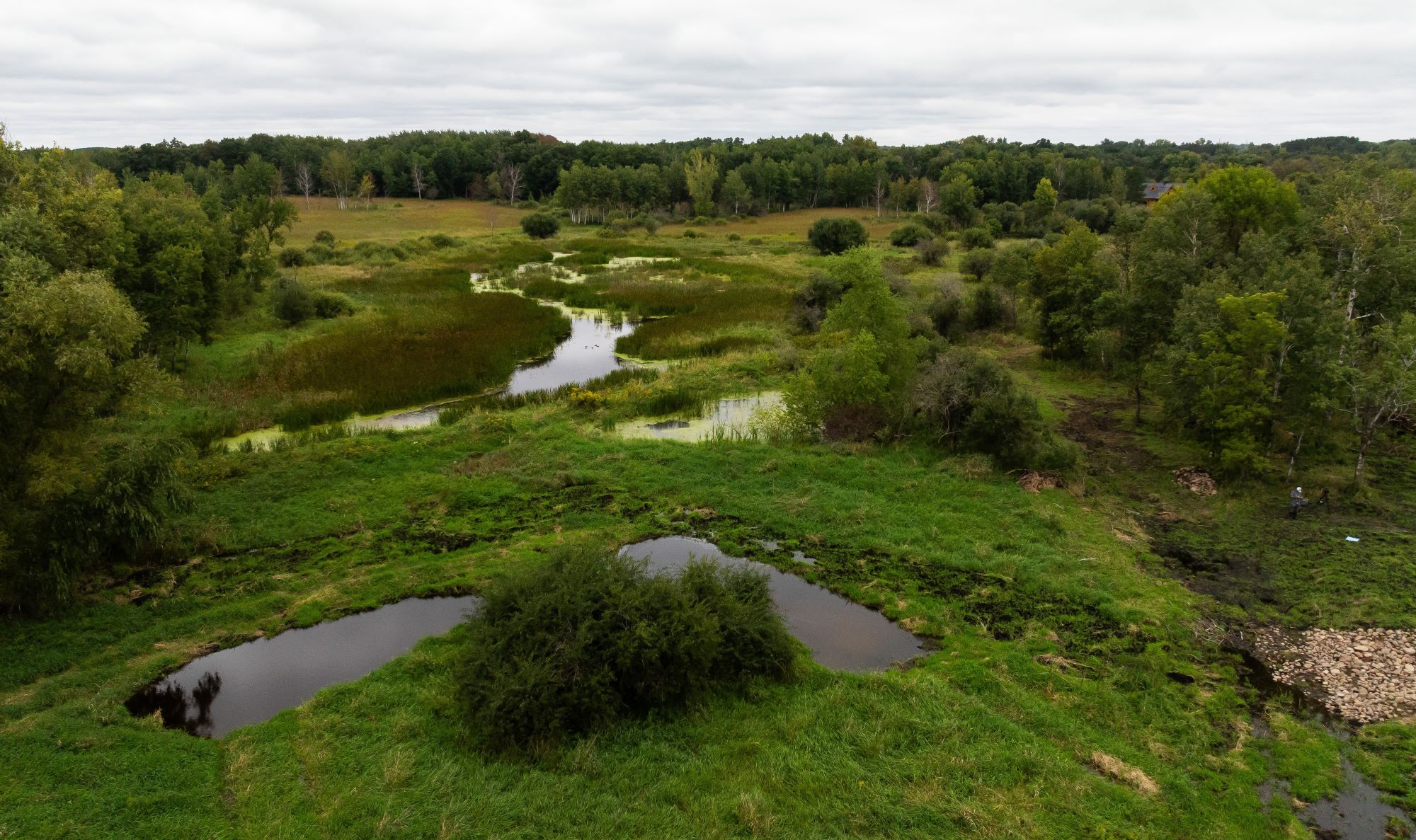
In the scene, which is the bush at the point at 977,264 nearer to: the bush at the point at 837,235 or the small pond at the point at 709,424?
the bush at the point at 837,235

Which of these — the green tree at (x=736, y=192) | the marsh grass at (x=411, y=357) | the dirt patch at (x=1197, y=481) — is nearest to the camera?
the dirt patch at (x=1197, y=481)

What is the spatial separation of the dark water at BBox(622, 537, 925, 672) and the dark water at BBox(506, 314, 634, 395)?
14460mm

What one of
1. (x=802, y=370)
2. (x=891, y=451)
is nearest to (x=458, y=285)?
(x=802, y=370)

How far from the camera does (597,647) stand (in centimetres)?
1182

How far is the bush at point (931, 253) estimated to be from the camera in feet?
192

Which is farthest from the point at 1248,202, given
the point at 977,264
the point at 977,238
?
the point at 977,238

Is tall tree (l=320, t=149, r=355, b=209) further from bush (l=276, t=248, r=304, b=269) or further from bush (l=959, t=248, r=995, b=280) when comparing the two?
bush (l=959, t=248, r=995, b=280)

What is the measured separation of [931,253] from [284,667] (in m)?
54.7

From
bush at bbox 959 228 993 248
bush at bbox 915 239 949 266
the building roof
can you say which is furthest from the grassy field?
the building roof

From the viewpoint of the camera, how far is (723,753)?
11.2 meters

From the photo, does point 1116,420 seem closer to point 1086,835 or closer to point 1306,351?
point 1306,351

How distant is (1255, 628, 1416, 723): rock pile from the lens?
12297 mm

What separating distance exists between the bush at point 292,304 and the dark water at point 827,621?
27653mm

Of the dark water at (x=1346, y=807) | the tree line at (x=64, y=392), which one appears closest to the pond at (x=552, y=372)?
the tree line at (x=64, y=392)
